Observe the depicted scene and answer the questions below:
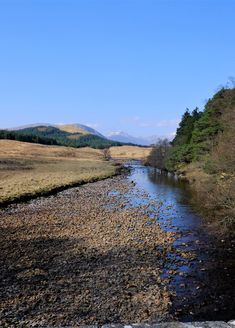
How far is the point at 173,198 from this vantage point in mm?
43812

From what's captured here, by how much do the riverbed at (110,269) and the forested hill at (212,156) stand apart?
2280 mm

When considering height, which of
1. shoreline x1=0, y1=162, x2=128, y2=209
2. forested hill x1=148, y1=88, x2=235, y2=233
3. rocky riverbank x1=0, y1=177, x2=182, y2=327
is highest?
forested hill x1=148, y1=88, x2=235, y2=233

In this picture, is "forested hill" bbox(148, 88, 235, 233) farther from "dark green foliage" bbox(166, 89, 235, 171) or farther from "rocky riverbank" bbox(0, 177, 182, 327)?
"rocky riverbank" bbox(0, 177, 182, 327)

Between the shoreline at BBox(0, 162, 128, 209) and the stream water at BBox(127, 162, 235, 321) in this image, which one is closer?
the stream water at BBox(127, 162, 235, 321)

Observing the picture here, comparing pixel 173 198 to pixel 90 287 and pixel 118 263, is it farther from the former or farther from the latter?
pixel 90 287

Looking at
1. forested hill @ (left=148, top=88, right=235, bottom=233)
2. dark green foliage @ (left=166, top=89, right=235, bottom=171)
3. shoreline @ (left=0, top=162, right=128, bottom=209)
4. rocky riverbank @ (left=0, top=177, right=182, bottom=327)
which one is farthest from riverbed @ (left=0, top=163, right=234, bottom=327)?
dark green foliage @ (left=166, top=89, right=235, bottom=171)

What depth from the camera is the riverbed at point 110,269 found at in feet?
42.1

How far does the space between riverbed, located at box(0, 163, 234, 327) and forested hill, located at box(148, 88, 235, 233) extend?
89.8 inches

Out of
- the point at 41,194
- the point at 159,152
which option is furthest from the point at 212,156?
the point at 159,152

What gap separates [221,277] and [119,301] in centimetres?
540

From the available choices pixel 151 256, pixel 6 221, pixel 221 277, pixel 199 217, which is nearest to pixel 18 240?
pixel 6 221

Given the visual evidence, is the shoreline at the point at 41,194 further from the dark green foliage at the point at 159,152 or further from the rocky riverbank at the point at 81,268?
the dark green foliage at the point at 159,152

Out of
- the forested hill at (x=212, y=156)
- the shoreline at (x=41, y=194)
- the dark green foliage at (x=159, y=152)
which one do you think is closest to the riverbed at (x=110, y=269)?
the forested hill at (x=212, y=156)

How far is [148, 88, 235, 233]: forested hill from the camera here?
92.0 feet
